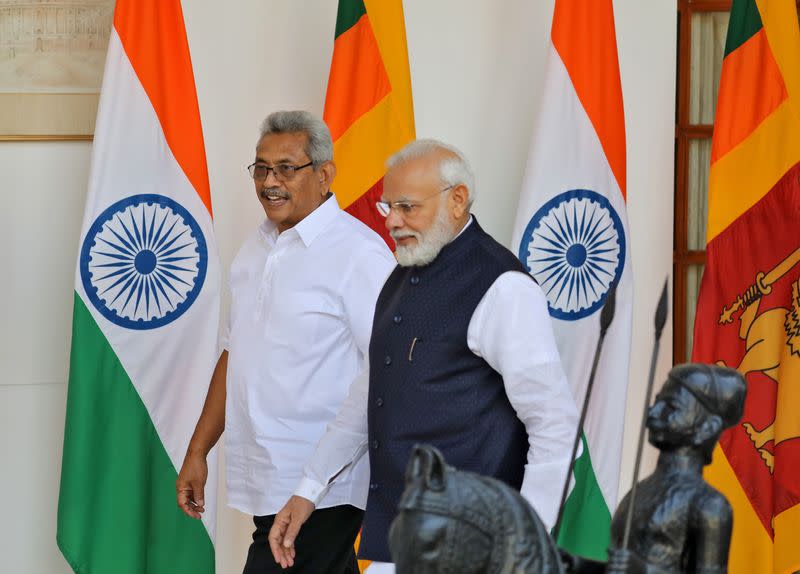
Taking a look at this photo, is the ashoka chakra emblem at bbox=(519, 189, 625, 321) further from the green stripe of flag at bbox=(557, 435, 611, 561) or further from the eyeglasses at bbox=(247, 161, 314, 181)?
the eyeglasses at bbox=(247, 161, 314, 181)

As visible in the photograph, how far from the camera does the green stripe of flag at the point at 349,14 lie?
146 inches

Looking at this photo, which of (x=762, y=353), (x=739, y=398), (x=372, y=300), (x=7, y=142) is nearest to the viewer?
(x=739, y=398)

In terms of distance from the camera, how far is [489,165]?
4051mm

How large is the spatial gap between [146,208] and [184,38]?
1.76 ft

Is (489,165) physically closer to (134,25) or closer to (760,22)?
(760,22)

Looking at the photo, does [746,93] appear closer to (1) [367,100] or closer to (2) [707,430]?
(1) [367,100]

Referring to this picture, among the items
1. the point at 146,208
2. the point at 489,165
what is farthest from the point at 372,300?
the point at 489,165

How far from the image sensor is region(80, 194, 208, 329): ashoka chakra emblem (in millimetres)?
3600

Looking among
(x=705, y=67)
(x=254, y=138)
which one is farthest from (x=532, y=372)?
(x=705, y=67)

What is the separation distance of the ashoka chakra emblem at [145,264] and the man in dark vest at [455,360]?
1.43 metres

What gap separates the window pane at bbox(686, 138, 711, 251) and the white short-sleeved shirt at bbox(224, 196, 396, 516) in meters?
1.65

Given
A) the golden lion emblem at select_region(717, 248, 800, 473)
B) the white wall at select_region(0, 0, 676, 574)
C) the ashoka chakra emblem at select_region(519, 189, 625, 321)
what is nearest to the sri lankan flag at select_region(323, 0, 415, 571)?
the white wall at select_region(0, 0, 676, 574)

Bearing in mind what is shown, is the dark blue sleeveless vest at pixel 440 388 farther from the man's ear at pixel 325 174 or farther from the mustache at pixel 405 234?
the man's ear at pixel 325 174

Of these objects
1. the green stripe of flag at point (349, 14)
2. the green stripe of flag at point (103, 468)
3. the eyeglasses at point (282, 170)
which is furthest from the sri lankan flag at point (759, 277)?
the green stripe of flag at point (103, 468)
